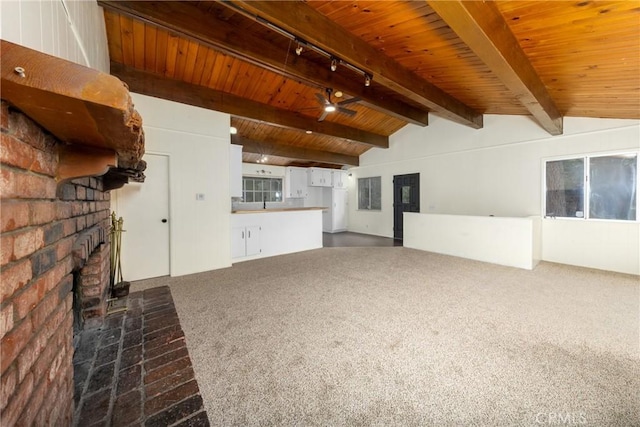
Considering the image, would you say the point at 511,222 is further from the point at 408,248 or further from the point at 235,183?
the point at 235,183

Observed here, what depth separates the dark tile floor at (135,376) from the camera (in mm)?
1304

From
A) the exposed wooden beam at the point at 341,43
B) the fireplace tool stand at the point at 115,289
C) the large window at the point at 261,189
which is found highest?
the exposed wooden beam at the point at 341,43

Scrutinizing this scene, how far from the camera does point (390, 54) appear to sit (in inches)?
123

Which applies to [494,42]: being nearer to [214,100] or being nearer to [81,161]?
[81,161]

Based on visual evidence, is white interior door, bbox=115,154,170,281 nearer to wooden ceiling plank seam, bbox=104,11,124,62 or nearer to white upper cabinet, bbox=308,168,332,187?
wooden ceiling plank seam, bbox=104,11,124,62

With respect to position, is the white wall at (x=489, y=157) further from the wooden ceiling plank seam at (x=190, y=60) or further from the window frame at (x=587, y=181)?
the wooden ceiling plank seam at (x=190, y=60)

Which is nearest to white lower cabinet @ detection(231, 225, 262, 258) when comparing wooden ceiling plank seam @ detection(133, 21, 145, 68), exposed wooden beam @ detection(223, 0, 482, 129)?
wooden ceiling plank seam @ detection(133, 21, 145, 68)

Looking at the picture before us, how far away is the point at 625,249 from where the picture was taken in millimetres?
3988

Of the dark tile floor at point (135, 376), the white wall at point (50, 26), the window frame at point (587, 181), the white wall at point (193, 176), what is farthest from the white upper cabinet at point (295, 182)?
the white wall at point (50, 26)

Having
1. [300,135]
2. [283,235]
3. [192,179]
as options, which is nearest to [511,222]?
[283,235]

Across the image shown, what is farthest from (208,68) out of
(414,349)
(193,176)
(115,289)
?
(414,349)

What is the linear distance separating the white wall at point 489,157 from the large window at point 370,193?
0.35 metres

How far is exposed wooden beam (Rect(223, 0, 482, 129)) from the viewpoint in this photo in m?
A: 2.15

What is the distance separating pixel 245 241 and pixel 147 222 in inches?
67.0
